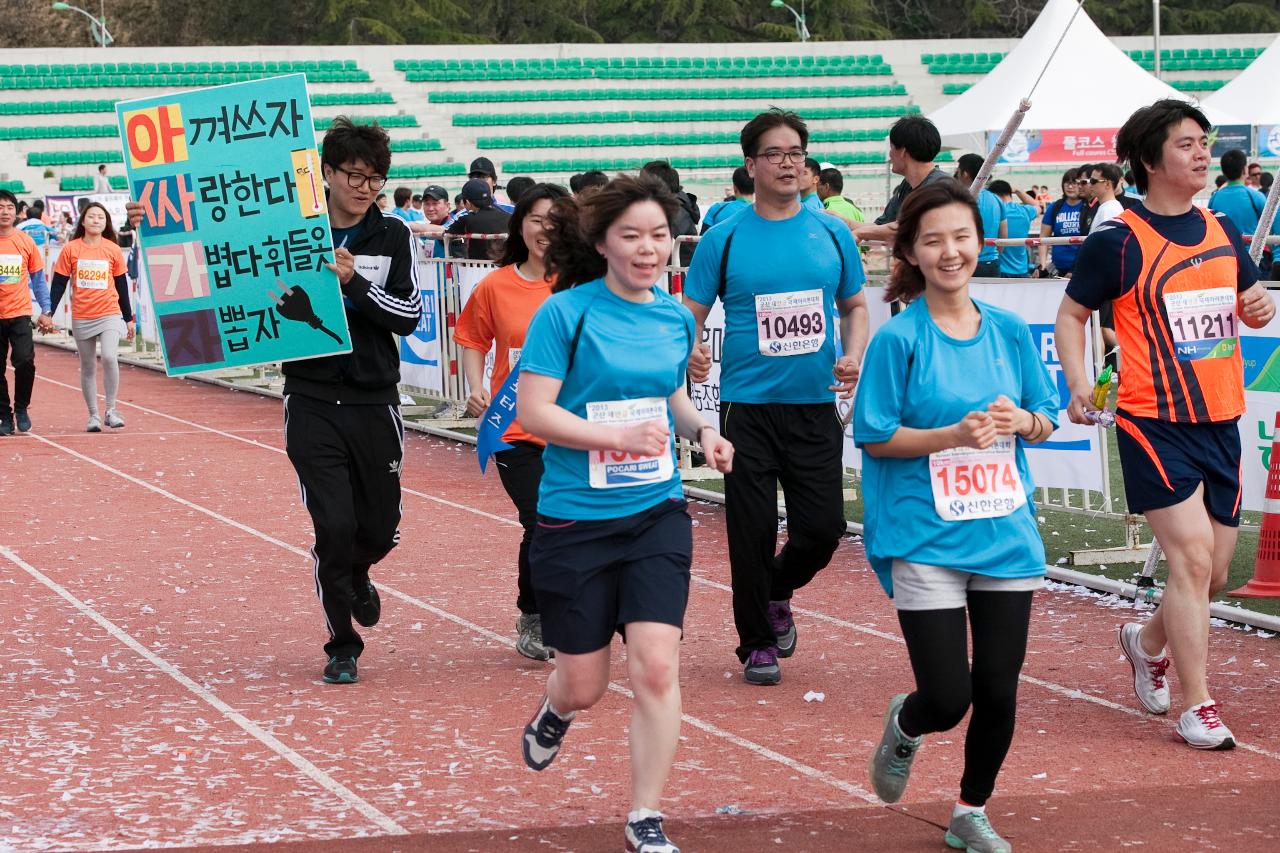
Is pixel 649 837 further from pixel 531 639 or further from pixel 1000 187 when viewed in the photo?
pixel 1000 187

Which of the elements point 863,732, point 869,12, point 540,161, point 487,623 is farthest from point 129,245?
point 869,12

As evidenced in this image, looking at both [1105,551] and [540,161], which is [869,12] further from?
[1105,551]

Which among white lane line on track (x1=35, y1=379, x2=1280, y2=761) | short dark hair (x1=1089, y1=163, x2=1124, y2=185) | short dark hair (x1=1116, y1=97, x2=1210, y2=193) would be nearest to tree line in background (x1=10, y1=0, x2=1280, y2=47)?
short dark hair (x1=1089, y1=163, x2=1124, y2=185)

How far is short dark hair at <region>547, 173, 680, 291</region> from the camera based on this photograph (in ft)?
16.3

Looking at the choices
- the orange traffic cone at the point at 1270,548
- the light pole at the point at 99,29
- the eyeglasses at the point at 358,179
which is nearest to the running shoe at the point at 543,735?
the eyeglasses at the point at 358,179

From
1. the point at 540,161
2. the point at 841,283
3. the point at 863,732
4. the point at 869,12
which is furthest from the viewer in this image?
the point at 869,12

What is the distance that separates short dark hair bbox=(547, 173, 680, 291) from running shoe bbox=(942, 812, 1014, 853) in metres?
1.75

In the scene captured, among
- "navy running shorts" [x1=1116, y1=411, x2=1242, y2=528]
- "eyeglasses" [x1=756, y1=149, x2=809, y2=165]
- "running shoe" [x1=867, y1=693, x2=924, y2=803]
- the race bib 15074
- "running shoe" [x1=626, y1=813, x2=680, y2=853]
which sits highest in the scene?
"eyeglasses" [x1=756, y1=149, x2=809, y2=165]

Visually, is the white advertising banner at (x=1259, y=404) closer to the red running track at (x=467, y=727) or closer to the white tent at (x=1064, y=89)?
the red running track at (x=467, y=727)

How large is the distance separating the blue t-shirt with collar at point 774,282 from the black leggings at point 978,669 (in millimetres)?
2154

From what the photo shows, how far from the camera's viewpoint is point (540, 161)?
46969 millimetres

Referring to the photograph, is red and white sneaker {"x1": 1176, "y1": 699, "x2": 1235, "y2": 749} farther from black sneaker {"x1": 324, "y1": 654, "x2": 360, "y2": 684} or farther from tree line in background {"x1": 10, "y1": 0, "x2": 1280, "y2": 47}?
tree line in background {"x1": 10, "y1": 0, "x2": 1280, "y2": 47}

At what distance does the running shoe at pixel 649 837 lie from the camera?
4637 mm

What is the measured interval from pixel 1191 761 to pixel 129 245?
2674 centimetres
